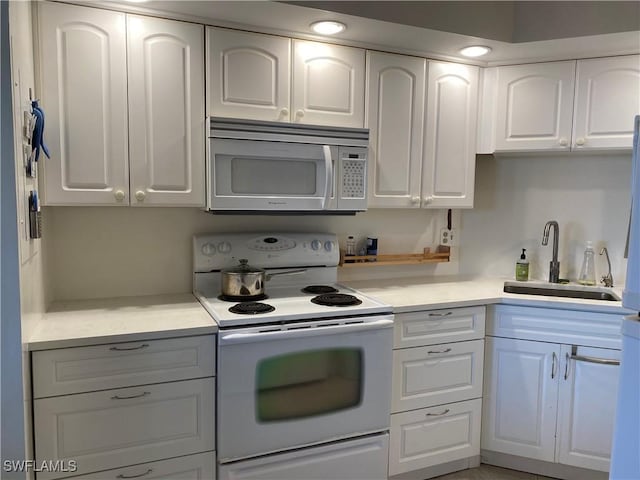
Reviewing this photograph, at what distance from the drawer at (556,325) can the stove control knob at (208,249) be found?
1.44 m

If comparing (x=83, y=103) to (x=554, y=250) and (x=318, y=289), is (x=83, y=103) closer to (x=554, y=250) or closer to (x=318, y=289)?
(x=318, y=289)

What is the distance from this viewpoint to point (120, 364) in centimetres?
177

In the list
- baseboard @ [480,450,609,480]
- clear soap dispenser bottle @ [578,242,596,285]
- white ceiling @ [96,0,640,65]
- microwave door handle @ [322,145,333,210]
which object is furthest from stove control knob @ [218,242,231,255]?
clear soap dispenser bottle @ [578,242,596,285]

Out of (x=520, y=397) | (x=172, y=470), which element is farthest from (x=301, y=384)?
(x=520, y=397)

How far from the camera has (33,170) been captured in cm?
177

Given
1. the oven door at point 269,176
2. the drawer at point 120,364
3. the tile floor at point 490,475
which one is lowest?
the tile floor at point 490,475

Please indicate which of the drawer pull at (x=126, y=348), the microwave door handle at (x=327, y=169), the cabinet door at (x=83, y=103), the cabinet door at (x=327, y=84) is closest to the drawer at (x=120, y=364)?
the drawer pull at (x=126, y=348)

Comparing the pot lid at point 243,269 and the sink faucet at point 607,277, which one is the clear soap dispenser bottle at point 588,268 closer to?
the sink faucet at point 607,277

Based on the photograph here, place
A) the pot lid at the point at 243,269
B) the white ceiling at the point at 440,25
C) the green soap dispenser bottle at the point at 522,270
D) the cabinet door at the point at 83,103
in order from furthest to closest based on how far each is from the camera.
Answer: the green soap dispenser bottle at the point at 522,270
the pot lid at the point at 243,269
the white ceiling at the point at 440,25
the cabinet door at the point at 83,103

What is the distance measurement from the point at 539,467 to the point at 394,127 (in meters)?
1.92

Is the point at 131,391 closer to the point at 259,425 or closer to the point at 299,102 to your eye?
the point at 259,425

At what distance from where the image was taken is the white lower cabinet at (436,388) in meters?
2.28

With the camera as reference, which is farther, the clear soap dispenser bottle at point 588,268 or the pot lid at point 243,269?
the clear soap dispenser bottle at point 588,268

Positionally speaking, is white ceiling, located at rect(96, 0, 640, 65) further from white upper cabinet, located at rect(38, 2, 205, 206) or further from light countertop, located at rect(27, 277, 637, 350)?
light countertop, located at rect(27, 277, 637, 350)
